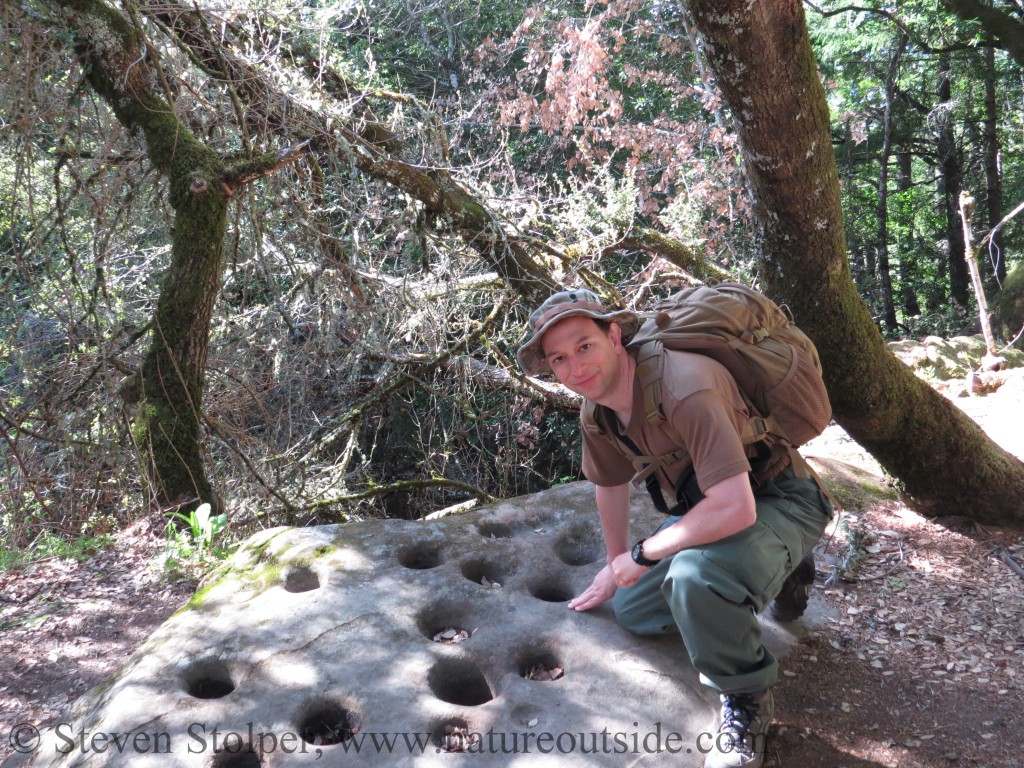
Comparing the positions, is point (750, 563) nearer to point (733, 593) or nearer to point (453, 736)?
point (733, 593)

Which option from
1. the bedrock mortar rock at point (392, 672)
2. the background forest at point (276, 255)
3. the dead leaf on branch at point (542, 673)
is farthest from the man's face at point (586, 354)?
the background forest at point (276, 255)

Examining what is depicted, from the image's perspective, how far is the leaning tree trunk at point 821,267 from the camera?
3323 millimetres

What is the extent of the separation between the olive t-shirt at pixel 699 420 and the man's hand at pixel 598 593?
1.85 feet

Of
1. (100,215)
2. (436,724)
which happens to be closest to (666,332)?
(436,724)

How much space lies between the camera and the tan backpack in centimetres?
263

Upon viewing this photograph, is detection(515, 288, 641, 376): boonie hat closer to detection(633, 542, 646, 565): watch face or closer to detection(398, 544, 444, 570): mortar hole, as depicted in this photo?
detection(633, 542, 646, 565): watch face

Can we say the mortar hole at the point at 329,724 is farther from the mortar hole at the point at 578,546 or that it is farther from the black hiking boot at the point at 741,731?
the mortar hole at the point at 578,546

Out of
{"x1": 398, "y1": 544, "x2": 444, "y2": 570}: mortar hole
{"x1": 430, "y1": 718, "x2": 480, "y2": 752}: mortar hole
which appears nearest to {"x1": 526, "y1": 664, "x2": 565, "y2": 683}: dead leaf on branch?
{"x1": 430, "y1": 718, "x2": 480, "y2": 752}: mortar hole

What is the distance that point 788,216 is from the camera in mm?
3781

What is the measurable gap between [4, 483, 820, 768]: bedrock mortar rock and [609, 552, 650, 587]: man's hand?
0.33 m

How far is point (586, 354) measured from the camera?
255 cm

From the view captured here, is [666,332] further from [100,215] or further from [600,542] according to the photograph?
[100,215]

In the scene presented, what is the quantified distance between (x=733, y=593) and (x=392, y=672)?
47.5 inches

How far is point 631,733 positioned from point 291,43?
5128 mm
